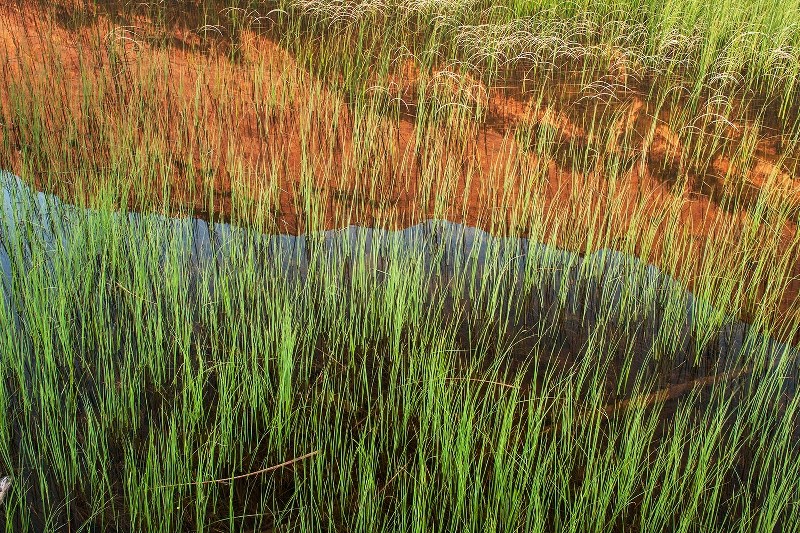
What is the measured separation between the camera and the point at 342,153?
4539 mm

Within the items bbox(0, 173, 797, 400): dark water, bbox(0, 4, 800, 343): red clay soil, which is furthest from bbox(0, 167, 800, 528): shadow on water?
bbox(0, 4, 800, 343): red clay soil

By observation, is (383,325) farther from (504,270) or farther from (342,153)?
(342,153)

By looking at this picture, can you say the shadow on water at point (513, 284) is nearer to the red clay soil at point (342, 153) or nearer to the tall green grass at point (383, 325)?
the tall green grass at point (383, 325)

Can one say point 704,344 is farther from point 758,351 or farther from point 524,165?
point 524,165

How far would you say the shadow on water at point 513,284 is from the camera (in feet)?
9.49

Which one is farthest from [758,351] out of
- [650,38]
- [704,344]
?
[650,38]

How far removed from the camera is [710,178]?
14.8ft

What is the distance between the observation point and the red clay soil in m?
3.81

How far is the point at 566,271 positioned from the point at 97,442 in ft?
6.35

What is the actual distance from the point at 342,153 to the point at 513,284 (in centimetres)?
171

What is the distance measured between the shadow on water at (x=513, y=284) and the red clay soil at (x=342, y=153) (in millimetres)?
161

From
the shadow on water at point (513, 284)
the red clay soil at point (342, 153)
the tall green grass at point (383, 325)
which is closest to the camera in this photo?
the tall green grass at point (383, 325)

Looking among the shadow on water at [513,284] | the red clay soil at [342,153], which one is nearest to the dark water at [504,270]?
the shadow on water at [513,284]

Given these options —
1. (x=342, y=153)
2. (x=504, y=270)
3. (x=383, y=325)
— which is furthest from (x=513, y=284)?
(x=342, y=153)
